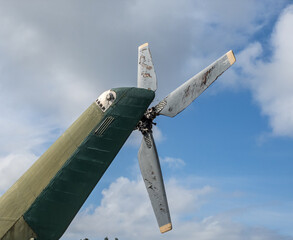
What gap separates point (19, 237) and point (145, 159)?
5355 millimetres

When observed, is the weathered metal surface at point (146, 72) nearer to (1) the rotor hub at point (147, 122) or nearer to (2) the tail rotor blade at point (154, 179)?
(1) the rotor hub at point (147, 122)

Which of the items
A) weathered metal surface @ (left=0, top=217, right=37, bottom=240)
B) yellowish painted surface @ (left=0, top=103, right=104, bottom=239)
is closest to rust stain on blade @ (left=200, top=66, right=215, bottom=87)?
yellowish painted surface @ (left=0, top=103, right=104, bottom=239)

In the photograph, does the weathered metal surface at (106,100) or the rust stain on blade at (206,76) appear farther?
the weathered metal surface at (106,100)

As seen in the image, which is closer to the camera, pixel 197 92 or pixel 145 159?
pixel 197 92

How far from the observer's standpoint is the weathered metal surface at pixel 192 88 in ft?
42.1

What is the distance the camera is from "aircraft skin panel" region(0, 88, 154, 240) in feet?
39.9

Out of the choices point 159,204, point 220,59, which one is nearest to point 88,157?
point 159,204

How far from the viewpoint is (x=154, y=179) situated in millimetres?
13789

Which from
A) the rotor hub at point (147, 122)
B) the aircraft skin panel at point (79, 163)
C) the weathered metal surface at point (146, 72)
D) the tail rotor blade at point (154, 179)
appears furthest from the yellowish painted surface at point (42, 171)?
the tail rotor blade at point (154, 179)

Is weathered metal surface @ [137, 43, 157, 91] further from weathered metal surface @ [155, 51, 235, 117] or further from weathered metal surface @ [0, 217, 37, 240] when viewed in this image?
weathered metal surface @ [0, 217, 37, 240]

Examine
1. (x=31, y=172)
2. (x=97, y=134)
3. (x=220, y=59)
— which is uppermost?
(x=220, y=59)

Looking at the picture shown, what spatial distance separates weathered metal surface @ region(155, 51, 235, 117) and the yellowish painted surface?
2584 millimetres

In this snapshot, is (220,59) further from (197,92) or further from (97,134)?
(97,134)

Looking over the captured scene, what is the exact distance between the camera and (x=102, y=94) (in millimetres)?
13914
